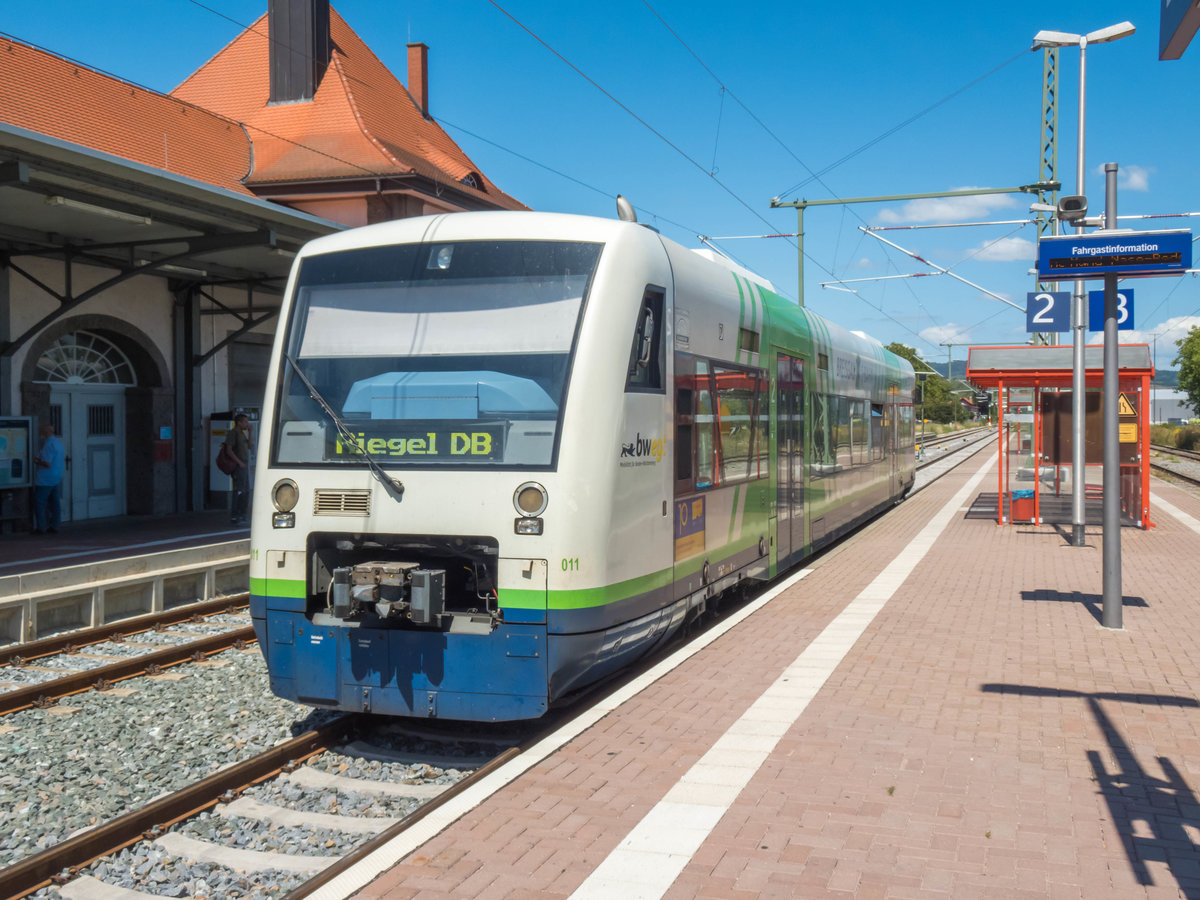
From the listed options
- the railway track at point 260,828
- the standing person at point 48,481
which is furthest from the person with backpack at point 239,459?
the railway track at point 260,828

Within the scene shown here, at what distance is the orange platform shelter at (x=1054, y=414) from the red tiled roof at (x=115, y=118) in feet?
48.2

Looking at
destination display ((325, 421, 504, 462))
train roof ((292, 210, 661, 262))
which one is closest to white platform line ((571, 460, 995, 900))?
destination display ((325, 421, 504, 462))

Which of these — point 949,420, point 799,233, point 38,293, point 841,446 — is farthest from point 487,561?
point 949,420

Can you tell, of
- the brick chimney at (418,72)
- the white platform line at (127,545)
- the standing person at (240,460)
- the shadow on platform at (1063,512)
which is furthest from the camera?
the brick chimney at (418,72)

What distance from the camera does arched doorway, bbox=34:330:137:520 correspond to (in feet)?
60.2

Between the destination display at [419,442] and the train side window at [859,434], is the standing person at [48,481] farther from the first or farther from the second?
the destination display at [419,442]

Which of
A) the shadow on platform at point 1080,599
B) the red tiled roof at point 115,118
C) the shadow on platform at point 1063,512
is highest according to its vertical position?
the red tiled roof at point 115,118

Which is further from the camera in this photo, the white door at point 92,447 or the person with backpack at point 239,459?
the white door at point 92,447

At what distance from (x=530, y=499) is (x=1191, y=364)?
243ft

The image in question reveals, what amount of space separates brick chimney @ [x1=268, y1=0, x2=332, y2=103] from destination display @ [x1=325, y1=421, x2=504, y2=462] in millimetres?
24790

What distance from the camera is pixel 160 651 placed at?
29.0 ft

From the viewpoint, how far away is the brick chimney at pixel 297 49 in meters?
28.8

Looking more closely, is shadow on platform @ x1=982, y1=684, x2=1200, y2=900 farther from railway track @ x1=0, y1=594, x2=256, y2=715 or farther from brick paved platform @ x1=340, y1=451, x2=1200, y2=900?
railway track @ x1=0, y1=594, x2=256, y2=715

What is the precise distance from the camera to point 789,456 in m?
11.2
